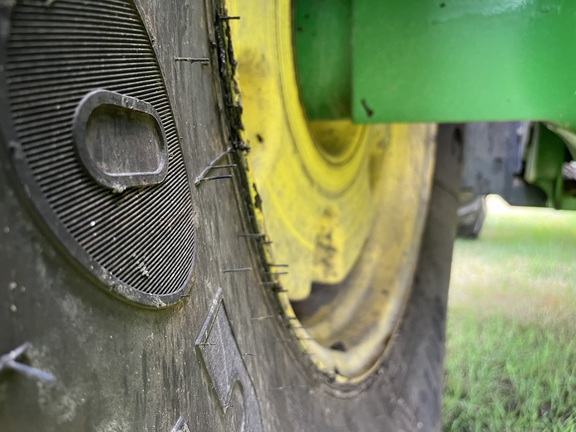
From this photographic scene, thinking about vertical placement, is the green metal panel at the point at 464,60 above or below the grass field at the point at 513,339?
above

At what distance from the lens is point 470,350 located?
1.59 meters

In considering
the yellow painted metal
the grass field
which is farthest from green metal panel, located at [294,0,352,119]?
the grass field

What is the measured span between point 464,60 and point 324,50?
23 centimetres

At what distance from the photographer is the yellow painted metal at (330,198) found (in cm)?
81

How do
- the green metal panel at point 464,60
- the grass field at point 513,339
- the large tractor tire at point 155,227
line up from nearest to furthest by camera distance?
the large tractor tire at point 155,227, the green metal panel at point 464,60, the grass field at point 513,339

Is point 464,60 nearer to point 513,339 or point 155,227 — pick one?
point 155,227

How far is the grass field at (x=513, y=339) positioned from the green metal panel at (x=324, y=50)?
2.78 feet

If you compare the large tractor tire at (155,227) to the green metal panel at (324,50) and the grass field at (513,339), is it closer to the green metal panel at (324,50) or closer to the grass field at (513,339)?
the green metal panel at (324,50)

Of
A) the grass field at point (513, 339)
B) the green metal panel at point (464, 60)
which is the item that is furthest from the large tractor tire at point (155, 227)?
the grass field at point (513, 339)

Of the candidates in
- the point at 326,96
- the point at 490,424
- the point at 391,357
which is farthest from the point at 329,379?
the point at 490,424

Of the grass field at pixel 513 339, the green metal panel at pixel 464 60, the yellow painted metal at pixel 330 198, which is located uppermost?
the green metal panel at pixel 464 60

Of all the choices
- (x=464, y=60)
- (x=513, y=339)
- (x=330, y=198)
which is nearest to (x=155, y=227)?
(x=464, y=60)

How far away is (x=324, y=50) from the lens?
915 mm

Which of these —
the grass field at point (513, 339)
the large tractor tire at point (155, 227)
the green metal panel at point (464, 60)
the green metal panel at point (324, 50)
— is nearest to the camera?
the large tractor tire at point (155, 227)
